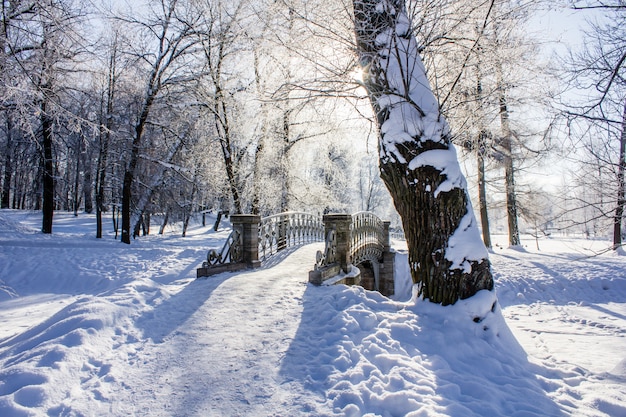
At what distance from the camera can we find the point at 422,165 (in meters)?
5.08

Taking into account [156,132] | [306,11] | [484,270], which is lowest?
[484,270]

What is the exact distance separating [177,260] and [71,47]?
871cm

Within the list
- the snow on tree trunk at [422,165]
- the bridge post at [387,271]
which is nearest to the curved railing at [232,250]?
the snow on tree trunk at [422,165]

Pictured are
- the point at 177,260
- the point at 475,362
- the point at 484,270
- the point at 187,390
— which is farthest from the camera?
the point at 177,260

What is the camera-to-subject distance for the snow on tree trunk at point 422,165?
5.00 meters

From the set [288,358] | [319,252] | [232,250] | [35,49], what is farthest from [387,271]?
[35,49]

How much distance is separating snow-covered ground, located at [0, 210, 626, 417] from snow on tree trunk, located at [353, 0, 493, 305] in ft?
1.45

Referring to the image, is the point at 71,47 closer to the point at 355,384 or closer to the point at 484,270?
the point at 355,384

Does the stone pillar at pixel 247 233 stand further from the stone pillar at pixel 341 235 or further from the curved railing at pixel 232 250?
the stone pillar at pixel 341 235

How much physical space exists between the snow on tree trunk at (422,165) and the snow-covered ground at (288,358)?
44 centimetres

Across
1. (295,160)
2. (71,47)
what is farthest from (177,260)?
(71,47)

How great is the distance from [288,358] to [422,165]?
3.15 meters

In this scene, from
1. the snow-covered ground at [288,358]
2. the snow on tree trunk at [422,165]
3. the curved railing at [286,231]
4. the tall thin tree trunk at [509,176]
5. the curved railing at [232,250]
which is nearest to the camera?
the snow-covered ground at [288,358]

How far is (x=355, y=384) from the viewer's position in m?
3.28
